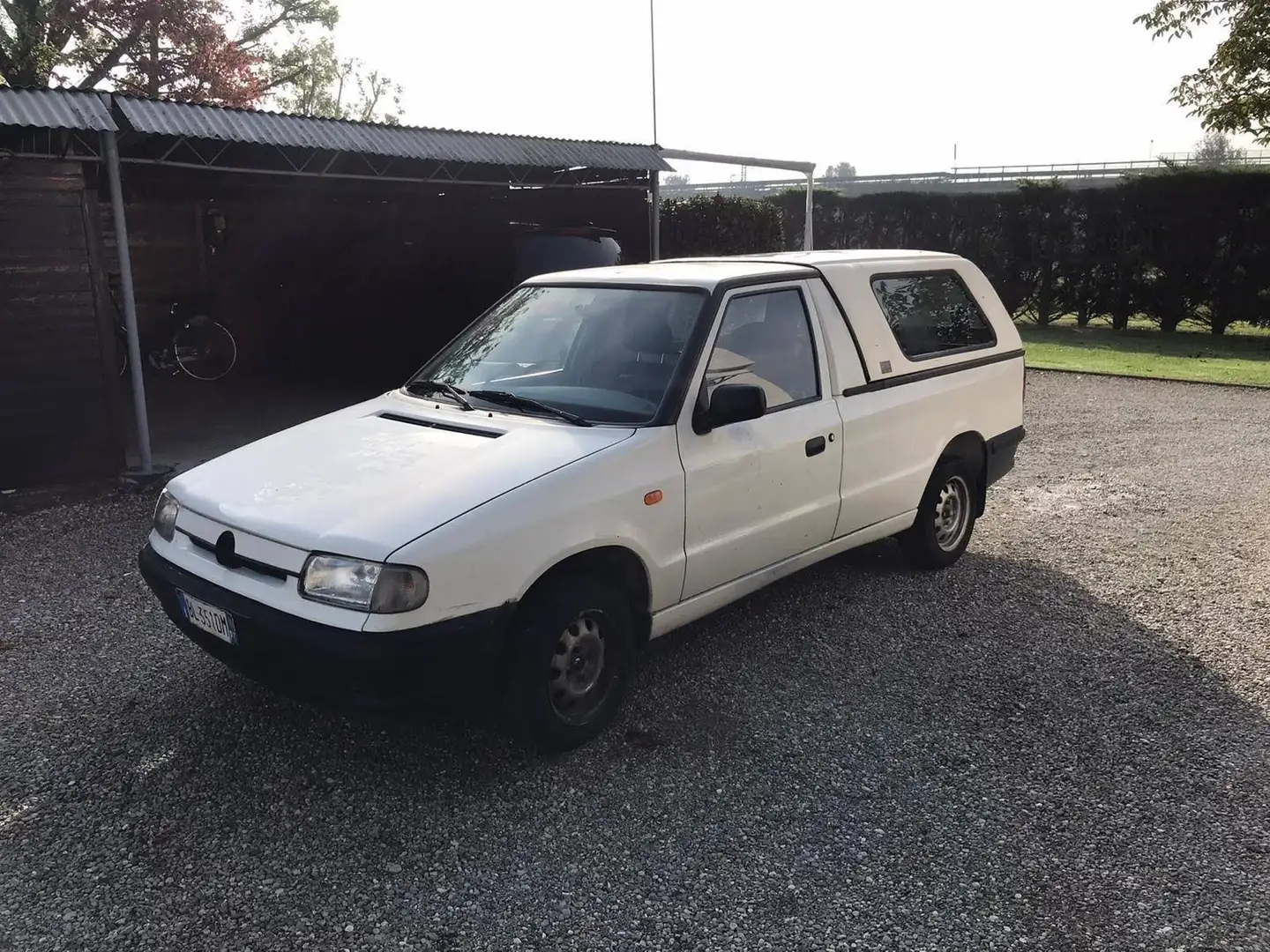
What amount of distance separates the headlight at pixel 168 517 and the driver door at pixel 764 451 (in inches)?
79.6

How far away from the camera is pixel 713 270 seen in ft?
15.3

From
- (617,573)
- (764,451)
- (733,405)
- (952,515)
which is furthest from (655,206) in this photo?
(617,573)

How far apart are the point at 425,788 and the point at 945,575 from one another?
3449 mm

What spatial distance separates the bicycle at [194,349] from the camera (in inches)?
532

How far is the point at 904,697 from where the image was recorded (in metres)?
4.23

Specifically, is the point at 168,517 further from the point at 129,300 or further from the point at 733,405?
the point at 129,300

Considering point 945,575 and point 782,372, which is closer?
point 782,372

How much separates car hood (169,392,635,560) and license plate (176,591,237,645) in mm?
308

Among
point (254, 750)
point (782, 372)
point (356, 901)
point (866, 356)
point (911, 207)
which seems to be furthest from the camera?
point (911, 207)

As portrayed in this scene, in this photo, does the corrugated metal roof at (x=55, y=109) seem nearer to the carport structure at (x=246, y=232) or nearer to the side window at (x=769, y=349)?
the carport structure at (x=246, y=232)

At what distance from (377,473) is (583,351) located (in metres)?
1.20

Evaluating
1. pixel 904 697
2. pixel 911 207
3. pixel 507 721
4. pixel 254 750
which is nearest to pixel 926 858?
pixel 904 697

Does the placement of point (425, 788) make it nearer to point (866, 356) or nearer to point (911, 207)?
point (866, 356)

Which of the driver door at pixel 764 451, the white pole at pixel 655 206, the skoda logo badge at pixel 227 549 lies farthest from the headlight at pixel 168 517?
the white pole at pixel 655 206
